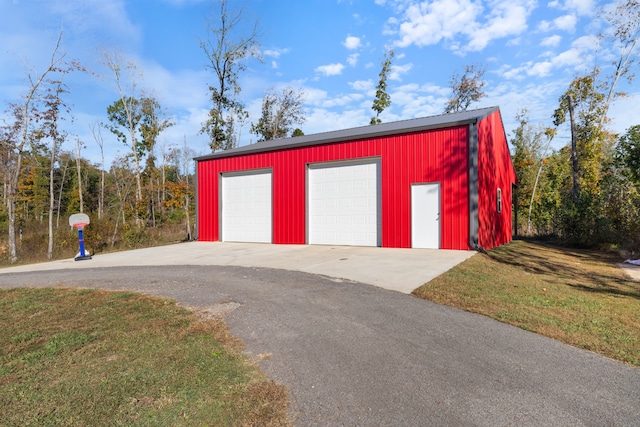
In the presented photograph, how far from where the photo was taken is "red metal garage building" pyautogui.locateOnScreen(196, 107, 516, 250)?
10.4 metres

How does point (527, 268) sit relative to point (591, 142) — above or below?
below

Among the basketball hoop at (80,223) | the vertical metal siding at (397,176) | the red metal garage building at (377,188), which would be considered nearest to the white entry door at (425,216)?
the red metal garage building at (377,188)

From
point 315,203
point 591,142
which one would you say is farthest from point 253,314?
point 591,142

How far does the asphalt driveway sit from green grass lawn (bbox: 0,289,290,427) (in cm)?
29

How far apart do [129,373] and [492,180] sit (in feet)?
40.6

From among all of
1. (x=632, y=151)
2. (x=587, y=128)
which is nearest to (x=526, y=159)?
(x=587, y=128)

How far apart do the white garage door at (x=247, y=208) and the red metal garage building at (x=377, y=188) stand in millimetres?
43

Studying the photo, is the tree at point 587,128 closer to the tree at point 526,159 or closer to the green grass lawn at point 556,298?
the tree at point 526,159

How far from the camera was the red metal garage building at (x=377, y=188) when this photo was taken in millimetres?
10391

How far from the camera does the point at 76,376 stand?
2.74 meters

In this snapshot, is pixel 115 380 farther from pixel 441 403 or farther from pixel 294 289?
pixel 294 289

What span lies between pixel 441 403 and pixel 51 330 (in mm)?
4296

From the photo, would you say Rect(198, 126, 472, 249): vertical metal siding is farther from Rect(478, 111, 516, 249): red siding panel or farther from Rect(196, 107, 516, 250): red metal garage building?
Rect(478, 111, 516, 249): red siding panel

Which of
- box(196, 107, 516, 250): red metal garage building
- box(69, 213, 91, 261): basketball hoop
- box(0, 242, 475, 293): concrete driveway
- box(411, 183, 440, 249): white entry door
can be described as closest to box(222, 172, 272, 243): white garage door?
box(196, 107, 516, 250): red metal garage building
